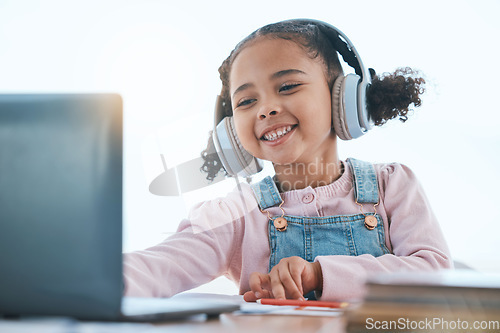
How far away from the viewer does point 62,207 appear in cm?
40

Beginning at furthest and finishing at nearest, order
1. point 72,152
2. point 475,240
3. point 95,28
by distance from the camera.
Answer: point 95,28
point 475,240
point 72,152

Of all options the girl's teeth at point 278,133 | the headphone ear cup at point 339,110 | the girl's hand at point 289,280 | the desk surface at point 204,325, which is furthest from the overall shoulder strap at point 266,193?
the desk surface at point 204,325

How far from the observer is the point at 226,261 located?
1.21 m

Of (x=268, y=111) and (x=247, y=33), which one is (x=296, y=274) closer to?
(x=268, y=111)

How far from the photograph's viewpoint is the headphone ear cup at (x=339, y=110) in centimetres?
123

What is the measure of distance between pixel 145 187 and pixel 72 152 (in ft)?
3.53

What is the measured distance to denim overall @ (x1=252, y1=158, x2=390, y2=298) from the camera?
3.69ft

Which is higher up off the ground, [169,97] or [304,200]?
[169,97]

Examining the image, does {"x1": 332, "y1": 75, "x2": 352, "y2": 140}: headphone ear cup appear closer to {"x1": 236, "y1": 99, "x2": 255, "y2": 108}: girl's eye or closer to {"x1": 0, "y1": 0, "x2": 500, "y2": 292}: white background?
{"x1": 236, "y1": 99, "x2": 255, "y2": 108}: girl's eye

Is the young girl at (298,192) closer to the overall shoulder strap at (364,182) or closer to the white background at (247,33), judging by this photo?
the overall shoulder strap at (364,182)

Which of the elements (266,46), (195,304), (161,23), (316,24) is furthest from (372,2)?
(195,304)

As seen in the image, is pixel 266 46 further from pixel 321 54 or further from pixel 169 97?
pixel 169 97


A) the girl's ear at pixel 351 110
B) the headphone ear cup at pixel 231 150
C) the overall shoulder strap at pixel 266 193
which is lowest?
the overall shoulder strap at pixel 266 193

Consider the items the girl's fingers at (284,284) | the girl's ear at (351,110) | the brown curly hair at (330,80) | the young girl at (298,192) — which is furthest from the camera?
the brown curly hair at (330,80)
